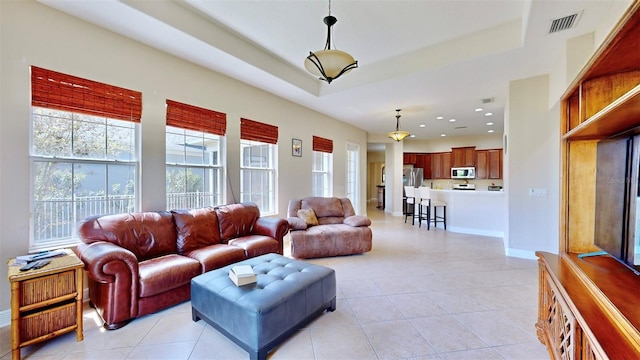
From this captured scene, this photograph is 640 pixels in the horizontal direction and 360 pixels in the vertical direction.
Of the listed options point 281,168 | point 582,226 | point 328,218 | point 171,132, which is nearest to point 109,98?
point 171,132

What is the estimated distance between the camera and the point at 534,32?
2688 mm

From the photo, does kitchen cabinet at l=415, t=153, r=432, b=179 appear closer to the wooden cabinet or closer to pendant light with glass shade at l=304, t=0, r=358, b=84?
the wooden cabinet

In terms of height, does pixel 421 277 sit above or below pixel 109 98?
below

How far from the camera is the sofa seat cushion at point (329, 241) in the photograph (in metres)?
3.90

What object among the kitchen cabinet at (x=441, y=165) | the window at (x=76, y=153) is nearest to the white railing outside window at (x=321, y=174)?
the window at (x=76, y=153)

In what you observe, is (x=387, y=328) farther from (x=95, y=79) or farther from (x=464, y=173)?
(x=464, y=173)

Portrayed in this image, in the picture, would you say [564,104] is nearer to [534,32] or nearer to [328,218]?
[534,32]

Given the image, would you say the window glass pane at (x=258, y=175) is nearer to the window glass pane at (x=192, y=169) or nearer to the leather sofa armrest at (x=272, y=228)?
the window glass pane at (x=192, y=169)

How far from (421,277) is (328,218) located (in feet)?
6.35

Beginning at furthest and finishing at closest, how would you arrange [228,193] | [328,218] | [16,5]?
[328,218] → [228,193] → [16,5]

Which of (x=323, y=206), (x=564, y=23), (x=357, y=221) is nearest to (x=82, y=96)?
(x=323, y=206)

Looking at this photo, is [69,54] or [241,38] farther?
[241,38]

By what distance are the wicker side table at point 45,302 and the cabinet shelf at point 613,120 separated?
334cm

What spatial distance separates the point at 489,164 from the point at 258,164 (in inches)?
313
